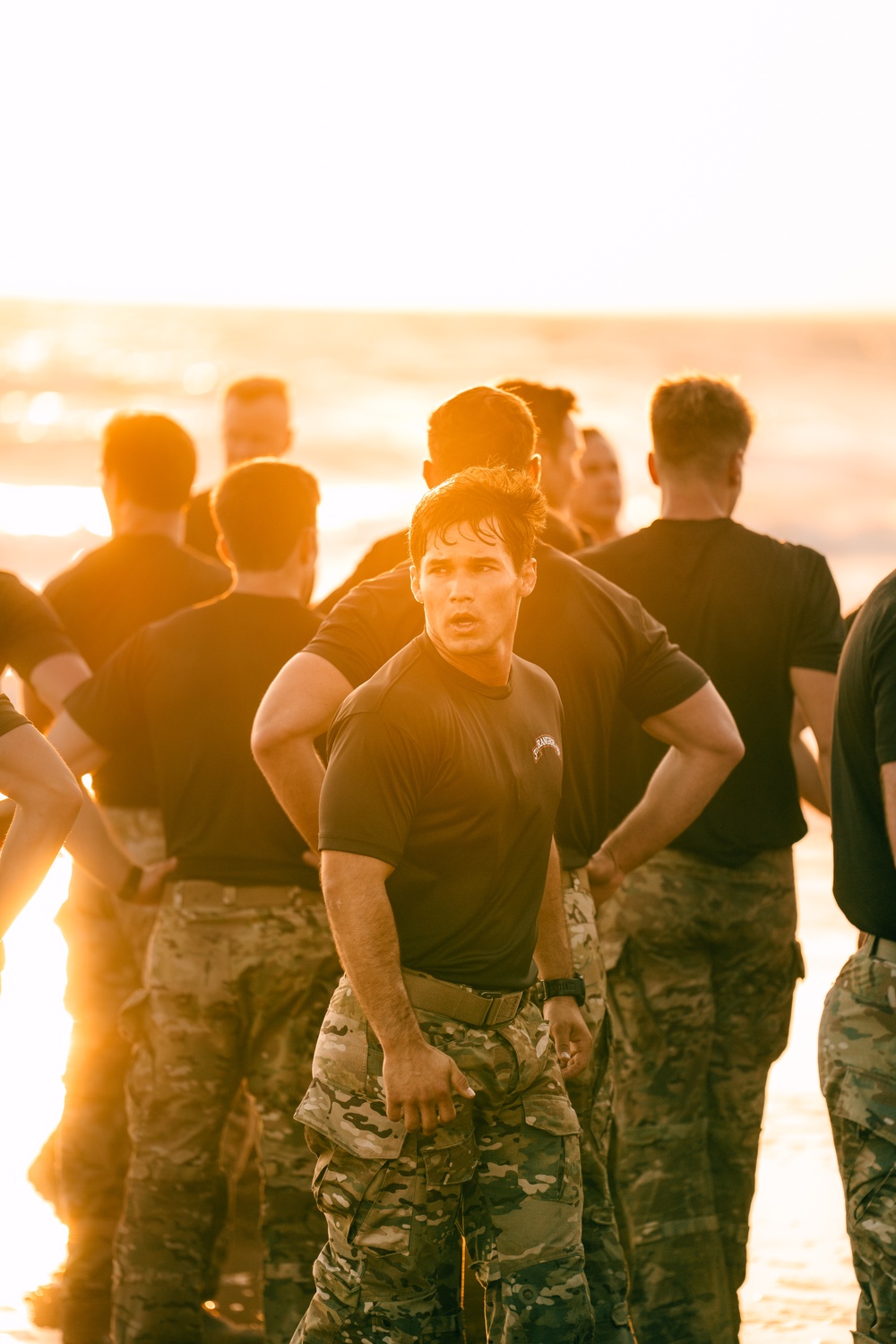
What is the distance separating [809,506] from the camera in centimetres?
3222

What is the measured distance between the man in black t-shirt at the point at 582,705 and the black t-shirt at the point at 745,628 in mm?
554

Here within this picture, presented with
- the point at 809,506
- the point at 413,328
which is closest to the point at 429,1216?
the point at 809,506

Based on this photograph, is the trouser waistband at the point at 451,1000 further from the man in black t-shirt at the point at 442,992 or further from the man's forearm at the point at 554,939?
the man's forearm at the point at 554,939

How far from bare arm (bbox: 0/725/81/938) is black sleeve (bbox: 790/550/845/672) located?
205 centimetres

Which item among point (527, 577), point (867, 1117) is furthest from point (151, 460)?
point (867, 1117)

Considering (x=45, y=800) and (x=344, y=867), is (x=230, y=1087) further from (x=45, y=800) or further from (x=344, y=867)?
(x=344, y=867)

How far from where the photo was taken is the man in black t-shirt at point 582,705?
11.9ft

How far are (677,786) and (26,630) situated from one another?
5.71 feet

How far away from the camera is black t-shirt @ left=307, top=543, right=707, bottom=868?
383cm

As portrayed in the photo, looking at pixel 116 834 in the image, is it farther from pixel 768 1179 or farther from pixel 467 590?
pixel 768 1179

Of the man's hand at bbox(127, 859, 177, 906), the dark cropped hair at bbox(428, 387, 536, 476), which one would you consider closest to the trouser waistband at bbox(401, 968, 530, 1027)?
the dark cropped hair at bbox(428, 387, 536, 476)

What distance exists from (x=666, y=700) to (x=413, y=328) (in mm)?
77150

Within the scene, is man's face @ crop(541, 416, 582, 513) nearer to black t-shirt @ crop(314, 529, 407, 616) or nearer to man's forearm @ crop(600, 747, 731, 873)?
black t-shirt @ crop(314, 529, 407, 616)

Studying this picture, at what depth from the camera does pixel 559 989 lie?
3525 millimetres
